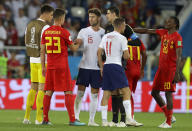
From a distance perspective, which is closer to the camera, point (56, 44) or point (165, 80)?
point (56, 44)

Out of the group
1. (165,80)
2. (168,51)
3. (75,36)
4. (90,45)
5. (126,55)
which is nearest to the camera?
(126,55)

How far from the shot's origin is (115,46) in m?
11.2

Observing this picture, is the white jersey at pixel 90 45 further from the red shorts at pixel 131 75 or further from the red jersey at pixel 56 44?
the red jersey at pixel 56 44

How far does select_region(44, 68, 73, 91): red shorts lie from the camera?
450 inches

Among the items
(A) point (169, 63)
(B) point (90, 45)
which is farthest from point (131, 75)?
(B) point (90, 45)

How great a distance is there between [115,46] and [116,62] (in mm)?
309

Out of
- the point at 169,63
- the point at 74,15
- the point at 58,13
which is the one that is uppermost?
the point at 74,15

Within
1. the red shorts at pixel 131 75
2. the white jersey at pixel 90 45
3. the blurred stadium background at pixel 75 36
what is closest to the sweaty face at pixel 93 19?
the white jersey at pixel 90 45

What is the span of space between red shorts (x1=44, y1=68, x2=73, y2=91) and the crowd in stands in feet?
27.6

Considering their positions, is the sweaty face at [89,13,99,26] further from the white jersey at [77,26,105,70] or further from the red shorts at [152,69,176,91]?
the red shorts at [152,69,176,91]

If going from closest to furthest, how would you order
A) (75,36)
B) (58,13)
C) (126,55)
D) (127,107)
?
(126,55) → (127,107) → (58,13) → (75,36)

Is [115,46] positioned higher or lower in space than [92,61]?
higher

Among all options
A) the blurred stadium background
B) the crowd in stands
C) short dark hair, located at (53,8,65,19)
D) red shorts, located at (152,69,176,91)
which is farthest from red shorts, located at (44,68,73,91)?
the crowd in stands

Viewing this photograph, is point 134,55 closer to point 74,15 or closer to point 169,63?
point 169,63
